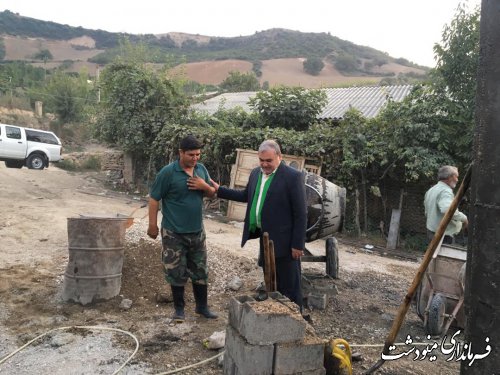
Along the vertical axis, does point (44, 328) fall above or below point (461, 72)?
below

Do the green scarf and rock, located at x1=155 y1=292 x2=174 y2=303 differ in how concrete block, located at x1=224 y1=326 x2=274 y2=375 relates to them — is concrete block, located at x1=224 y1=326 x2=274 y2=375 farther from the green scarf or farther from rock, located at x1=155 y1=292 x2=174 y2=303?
rock, located at x1=155 y1=292 x2=174 y2=303

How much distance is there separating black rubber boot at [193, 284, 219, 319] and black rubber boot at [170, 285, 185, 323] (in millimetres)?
164

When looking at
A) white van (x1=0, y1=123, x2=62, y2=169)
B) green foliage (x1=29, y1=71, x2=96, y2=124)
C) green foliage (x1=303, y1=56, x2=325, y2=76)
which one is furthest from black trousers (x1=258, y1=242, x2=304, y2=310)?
green foliage (x1=303, y1=56, x2=325, y2=76)

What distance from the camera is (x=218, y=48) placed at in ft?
262

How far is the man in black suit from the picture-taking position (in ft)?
12.7

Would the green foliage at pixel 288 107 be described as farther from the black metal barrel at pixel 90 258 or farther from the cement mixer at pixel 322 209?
the black metal barrel at pixel 90 258

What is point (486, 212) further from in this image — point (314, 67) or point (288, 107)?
point (314, 67)

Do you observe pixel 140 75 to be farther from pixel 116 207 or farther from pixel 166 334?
pixel 166 334

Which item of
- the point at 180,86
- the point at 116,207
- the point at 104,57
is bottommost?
the point at 116,207

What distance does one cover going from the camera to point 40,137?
16.9 m

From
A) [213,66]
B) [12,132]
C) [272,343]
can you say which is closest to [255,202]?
[272,343]

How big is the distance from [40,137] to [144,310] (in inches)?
574

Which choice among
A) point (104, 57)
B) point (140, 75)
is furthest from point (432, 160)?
point (104, 57)

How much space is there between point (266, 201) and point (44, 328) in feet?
7.89
